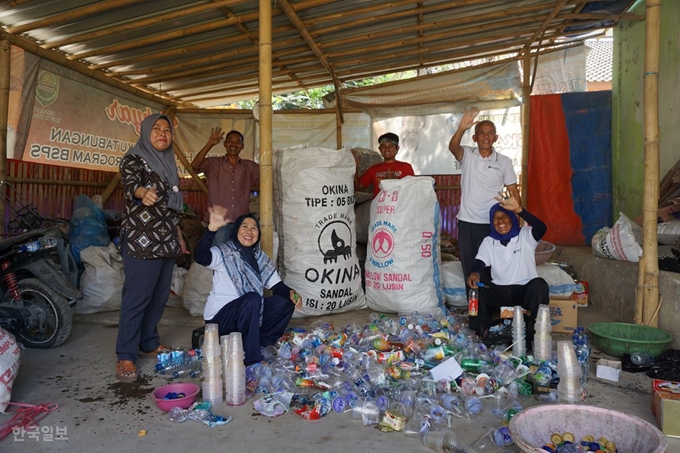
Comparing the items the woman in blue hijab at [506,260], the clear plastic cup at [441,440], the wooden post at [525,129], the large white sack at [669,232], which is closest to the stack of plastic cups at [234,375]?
the clear plastic cup at [441,440]

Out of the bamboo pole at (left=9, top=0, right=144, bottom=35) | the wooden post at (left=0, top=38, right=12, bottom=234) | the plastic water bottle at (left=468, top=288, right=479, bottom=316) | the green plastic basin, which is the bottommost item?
the green plastic basin

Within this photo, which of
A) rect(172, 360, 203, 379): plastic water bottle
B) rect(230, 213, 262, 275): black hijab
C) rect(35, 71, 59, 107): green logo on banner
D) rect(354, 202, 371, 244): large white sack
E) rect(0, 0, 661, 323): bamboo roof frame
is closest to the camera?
rect(172, 360, 203, 379): plastic water bottle

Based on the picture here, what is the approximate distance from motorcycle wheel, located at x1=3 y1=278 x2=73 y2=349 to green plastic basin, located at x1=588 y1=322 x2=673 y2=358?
3.52 m

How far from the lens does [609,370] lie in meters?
2.78

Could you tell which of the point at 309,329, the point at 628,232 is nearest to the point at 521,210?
the point at 628,232

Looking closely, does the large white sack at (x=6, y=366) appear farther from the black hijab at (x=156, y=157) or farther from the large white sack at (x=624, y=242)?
the large white sack at (x=624, y=242)

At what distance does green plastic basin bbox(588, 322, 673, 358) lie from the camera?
9.88ft

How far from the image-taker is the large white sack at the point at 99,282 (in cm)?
442

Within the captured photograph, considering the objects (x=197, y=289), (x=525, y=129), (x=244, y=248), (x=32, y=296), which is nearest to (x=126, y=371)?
(x=244, y=248)

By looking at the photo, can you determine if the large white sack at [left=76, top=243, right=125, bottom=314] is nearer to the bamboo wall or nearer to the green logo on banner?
the bamboo wall

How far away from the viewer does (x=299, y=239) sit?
405 centimetres

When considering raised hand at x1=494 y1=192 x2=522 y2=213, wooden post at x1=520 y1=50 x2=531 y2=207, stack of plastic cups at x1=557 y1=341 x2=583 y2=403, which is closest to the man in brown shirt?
raised hand at x1=494 y1=192 x2=522 y2=213

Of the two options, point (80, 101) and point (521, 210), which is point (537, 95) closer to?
point (521, 210)

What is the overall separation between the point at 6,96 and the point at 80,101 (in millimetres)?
936
